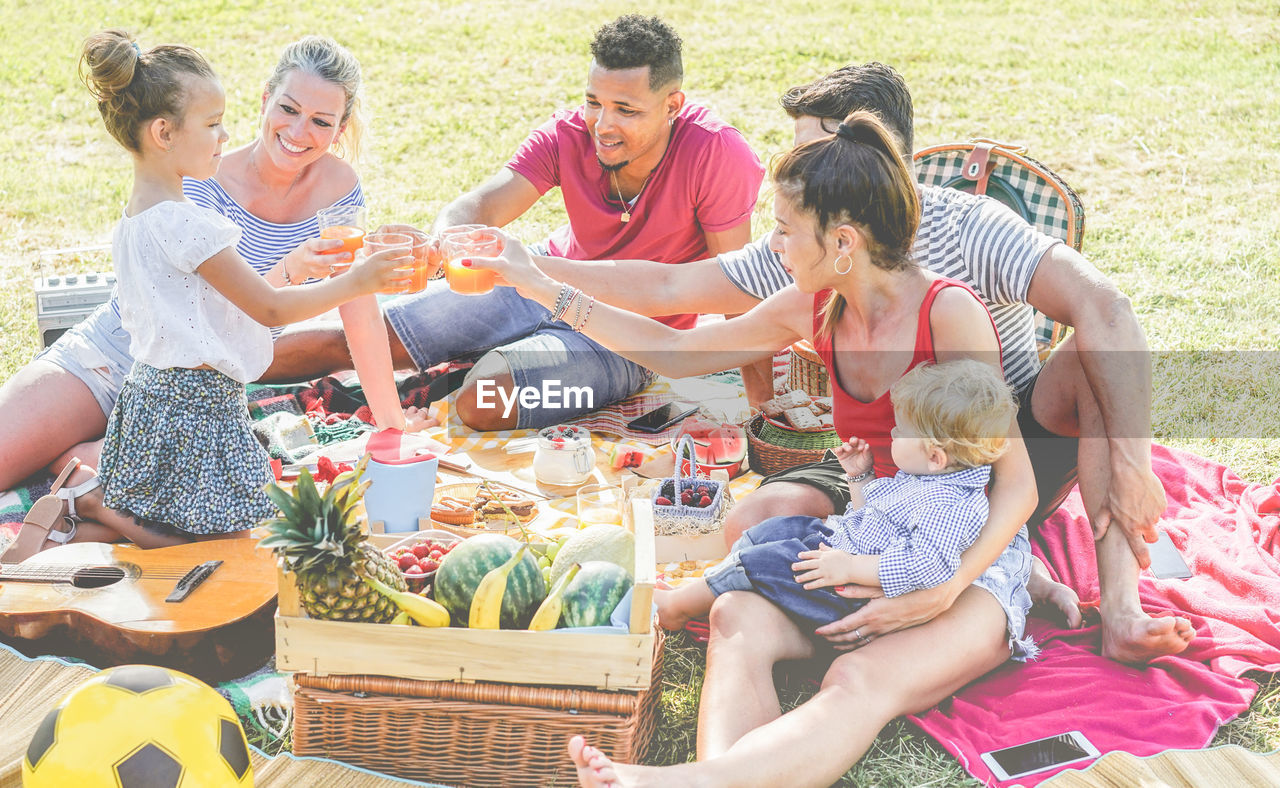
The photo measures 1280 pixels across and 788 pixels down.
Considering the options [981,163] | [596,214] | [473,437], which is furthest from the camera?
[596,214]

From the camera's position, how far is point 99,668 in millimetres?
3090

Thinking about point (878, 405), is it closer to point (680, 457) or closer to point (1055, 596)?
point (680, 457)

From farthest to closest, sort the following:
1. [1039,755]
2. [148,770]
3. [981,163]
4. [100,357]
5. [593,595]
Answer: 1. [981,163]
2. [100,357]
3. [1039,755]
4. [593,595]
5. [148,770]

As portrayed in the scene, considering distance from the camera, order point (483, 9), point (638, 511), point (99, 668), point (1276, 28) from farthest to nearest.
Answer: point (483, 9)
point (1276, 28)
point (99, 668)
point (638, 511)

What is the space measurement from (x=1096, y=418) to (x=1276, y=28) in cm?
1079

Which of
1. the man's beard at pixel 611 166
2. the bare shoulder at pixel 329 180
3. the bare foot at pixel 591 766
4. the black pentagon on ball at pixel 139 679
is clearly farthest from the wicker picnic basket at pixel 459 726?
the man's beard at pixel 611 166

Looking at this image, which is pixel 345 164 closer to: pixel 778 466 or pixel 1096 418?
pixel 778 466

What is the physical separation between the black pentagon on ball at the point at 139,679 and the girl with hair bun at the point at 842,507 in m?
0.86

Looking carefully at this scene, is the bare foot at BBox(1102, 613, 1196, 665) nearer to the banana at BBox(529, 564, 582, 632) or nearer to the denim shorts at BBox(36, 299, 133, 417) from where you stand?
the banana at BBox(529, 564, 582, 632)

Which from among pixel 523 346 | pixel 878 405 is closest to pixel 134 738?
pixel 878 405

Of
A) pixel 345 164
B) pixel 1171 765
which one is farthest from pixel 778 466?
pixel 345 164

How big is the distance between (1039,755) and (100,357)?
11.1 ft

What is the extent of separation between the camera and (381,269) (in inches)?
133

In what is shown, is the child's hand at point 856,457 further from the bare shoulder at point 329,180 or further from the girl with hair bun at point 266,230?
the bare shoulder at point 329,180
